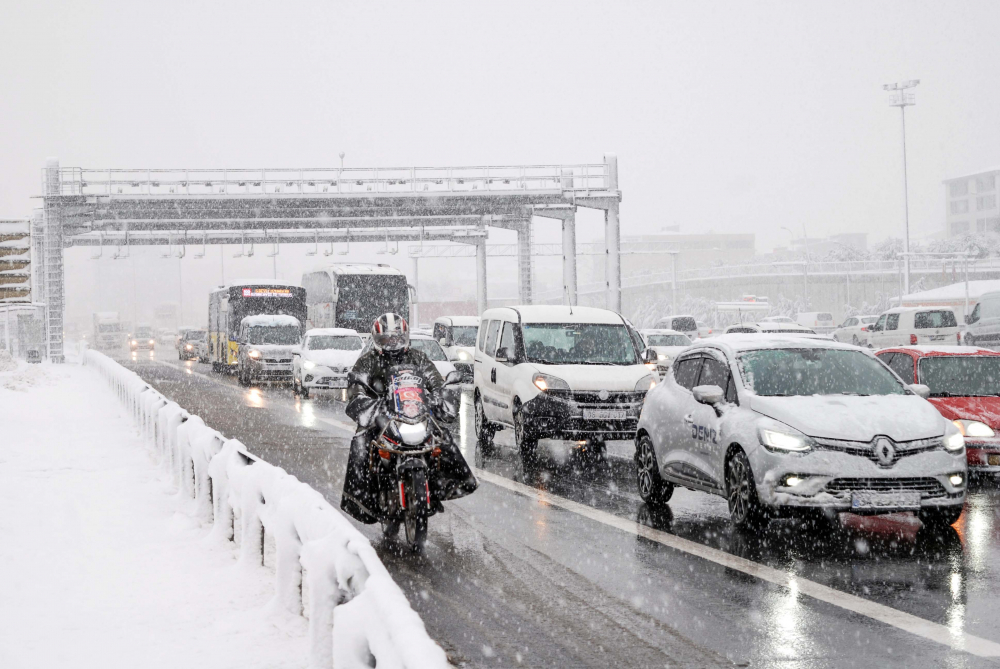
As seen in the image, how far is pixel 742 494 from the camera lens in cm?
885

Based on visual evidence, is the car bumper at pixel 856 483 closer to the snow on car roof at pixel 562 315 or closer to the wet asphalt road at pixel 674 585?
the wet asphalt road at pixel 674 585

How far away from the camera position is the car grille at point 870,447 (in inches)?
333

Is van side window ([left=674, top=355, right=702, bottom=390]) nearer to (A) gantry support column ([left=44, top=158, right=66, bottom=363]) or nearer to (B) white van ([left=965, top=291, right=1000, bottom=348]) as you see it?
(B) white van ([left=965, top=291, right=1000, bottom=348])

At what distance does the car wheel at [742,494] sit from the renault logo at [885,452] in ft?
2.90

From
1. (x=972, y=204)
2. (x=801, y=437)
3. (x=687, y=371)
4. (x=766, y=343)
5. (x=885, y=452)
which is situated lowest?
(x=885, y=452)

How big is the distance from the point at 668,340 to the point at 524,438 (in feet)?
73.4

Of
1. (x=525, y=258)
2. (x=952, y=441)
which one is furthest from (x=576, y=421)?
(x=525, y=258)

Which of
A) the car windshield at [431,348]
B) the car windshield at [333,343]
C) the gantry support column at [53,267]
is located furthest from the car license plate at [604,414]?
the gantry support column at [53,267]

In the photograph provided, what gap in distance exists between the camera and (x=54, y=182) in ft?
152

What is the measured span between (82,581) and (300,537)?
7.74ft

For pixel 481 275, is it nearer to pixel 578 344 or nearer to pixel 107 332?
pixel 107 332

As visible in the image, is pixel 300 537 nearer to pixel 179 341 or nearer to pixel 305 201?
pixel 305 201

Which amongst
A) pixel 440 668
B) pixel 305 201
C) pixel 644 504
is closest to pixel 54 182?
pixel 305 201

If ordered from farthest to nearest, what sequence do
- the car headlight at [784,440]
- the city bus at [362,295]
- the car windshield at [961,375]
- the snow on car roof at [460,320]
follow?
the city bus at [362,295] → the snow on car roof at [460,320] → the car windshield at [961,375] → the car headlight at [784,440]
